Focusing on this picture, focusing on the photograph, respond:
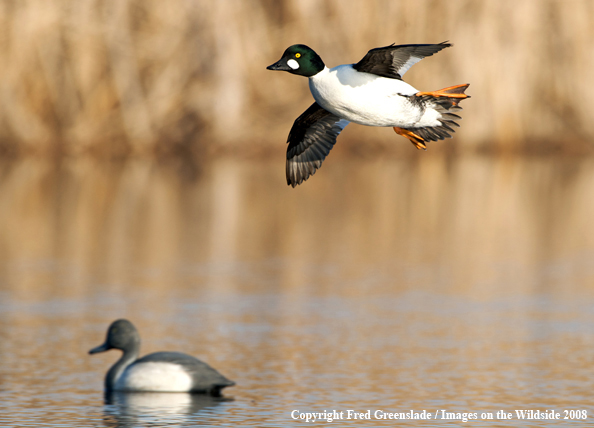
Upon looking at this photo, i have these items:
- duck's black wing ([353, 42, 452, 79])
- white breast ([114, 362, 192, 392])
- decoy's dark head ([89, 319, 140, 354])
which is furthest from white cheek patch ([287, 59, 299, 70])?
decoy's dark head ([89, 319, 140, 354])

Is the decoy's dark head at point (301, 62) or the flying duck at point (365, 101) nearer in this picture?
the flying duck at point (365, 101)

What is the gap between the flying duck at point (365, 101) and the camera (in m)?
6.41

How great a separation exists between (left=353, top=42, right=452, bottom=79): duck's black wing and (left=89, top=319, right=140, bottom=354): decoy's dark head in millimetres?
12646

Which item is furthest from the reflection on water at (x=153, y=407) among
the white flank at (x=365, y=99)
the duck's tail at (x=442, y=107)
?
the white flank at (x=365, y=99)

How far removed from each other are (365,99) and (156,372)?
1246cm

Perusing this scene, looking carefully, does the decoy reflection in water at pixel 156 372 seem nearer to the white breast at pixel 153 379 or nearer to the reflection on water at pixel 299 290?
the white breast at pixel 153 379

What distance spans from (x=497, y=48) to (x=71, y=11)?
565 inches

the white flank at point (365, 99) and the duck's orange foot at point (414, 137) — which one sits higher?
the white flank at point (365, 99)

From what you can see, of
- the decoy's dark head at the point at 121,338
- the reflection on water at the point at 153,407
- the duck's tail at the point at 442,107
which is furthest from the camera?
the decoy's dark head at the point at 121,338

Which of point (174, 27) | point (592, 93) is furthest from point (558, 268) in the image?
point (174, 27)

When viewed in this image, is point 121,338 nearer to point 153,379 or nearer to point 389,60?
point 153,379

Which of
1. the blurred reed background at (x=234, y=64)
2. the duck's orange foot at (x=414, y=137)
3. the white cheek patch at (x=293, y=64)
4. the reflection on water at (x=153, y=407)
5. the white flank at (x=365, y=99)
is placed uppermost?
the blurred reed background at (x=234, y=64)

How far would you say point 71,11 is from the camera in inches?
1598

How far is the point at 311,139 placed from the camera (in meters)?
7.63
